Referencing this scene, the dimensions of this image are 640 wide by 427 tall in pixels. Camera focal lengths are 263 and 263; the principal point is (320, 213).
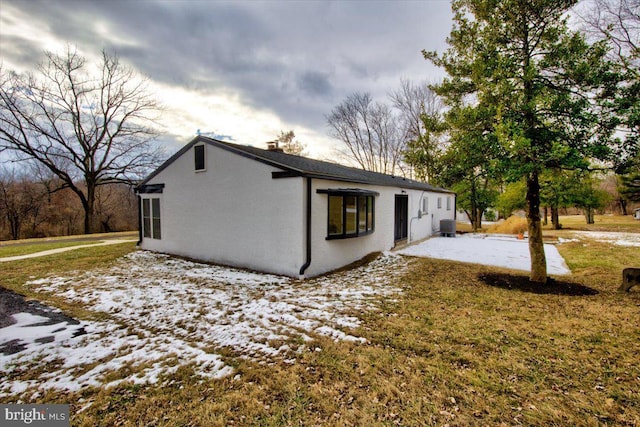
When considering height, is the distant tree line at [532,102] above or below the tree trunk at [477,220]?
above

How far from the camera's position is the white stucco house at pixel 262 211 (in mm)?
6758

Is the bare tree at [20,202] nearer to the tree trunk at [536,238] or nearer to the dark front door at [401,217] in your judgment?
the dark front door at [401,217]

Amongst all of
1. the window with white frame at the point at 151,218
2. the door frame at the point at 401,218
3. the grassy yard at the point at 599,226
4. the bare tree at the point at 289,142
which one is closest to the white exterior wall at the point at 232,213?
the window with white frame at the point at 151,218

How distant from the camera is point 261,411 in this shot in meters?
2.29

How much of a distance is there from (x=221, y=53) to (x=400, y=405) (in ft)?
41.1

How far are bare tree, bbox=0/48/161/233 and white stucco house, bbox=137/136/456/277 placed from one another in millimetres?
12244

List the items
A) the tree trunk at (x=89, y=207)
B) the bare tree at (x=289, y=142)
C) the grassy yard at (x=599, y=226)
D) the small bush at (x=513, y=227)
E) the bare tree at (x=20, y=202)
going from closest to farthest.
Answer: the small bush at (x=513, y=227)
the grassy yard at (x=599, y=226)
the tree trunk at (x=89, y=207)
the bare tree at (x=20, y=202)
the bare tree at (x=289, y=142)

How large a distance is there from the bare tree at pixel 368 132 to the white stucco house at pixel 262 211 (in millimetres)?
17737

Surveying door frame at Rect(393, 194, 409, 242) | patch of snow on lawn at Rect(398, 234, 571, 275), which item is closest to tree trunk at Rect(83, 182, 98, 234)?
door frame at Rect(393, 194, 409, 242)

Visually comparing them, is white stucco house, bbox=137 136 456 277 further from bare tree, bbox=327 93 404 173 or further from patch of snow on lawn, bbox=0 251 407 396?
bare tree, bbox=327 93 404 173

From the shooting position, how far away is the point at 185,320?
4.26 m

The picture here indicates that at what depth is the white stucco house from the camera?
6.76m

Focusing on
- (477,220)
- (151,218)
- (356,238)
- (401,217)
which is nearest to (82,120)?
(151,218)

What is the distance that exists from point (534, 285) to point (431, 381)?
4.82m
